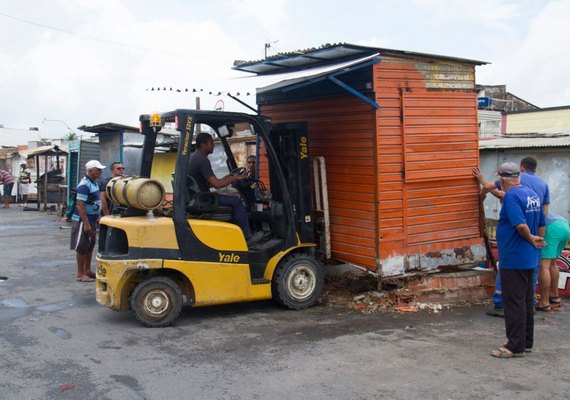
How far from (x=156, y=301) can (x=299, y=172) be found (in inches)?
96.2

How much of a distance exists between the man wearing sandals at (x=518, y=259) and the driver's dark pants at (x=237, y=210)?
2.97 metres

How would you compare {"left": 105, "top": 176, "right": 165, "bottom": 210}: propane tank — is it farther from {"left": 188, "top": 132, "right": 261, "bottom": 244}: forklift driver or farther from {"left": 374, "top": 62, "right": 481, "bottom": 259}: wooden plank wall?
{"left": 374, "top": 62, "right": 481, "bottom": 259}: wooden plank wall

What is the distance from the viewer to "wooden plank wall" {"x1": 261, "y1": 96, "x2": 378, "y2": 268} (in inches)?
306

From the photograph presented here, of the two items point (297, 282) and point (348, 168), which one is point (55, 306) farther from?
point (348, 168)

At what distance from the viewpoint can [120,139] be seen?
17.4m

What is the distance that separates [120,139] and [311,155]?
10.2 m

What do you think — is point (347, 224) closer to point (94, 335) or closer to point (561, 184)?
point (94, 335)

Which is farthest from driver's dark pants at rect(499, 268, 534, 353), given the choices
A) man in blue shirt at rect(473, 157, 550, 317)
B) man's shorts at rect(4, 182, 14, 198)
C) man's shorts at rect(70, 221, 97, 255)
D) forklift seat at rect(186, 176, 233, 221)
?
man's shorts at rect(4, 182, 14, 198)

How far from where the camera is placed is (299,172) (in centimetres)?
786

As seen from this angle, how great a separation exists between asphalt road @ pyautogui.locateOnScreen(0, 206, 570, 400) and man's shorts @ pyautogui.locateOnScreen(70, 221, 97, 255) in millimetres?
1194

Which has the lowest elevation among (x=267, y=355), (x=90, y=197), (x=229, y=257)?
(x=267, y=355)

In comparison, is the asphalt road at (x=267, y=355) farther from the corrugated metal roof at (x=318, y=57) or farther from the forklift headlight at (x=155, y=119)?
the corrugated metal roof at (x=318, y=57)

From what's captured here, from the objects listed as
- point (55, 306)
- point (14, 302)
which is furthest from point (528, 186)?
point (14, 302)

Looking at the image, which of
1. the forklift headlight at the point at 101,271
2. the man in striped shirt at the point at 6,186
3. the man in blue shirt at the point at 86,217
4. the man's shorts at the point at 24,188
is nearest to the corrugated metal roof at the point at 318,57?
the man in blue shirt at the point at 86,217
